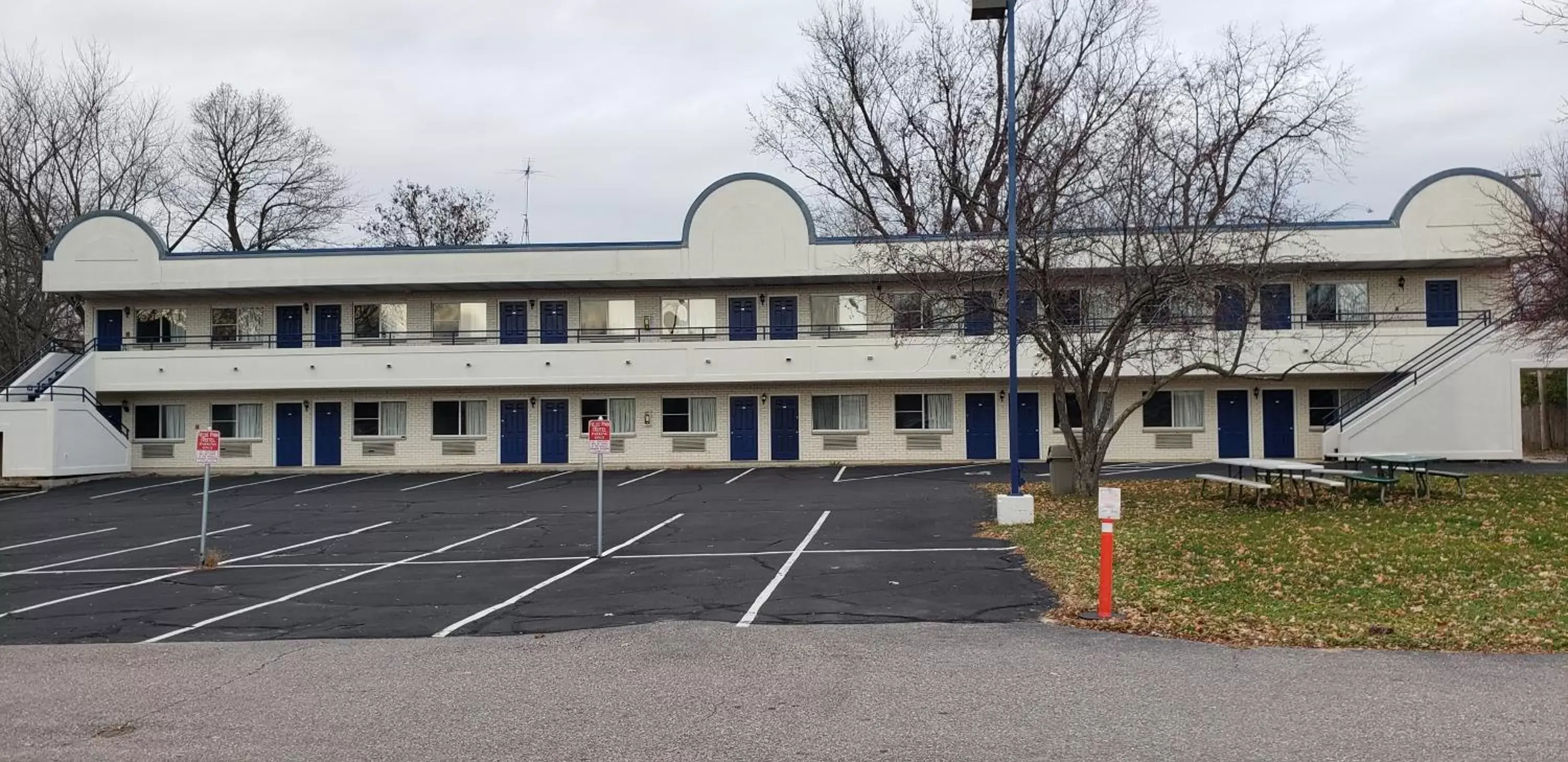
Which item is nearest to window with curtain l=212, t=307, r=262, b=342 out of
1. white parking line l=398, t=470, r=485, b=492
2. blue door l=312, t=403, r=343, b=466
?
blue door l=312, t=403, r=343, b=466

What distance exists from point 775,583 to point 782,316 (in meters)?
21.8

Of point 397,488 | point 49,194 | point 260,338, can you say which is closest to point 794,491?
point 397,488

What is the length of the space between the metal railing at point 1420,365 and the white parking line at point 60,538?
28.8 meters

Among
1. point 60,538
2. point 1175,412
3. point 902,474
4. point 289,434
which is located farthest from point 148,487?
point 1175,412

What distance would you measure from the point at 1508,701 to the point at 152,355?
36285 millimetres

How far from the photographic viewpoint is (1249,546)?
44.2 ft

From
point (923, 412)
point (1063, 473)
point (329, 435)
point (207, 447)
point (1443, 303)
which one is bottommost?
point (1063, 473)

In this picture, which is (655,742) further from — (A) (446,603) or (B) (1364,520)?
(B) (1364,520)

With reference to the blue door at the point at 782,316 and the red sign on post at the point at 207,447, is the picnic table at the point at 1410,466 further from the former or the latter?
the blue door at the point at 782,316

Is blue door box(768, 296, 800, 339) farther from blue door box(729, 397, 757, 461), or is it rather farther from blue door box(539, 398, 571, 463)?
blue door box(539, 398, 571, 463)

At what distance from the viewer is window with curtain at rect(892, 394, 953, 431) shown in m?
32.9

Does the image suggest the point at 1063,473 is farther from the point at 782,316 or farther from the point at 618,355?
the point at 618,355

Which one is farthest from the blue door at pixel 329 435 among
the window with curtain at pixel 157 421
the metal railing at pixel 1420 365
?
the metal railing at pixel 1420 365

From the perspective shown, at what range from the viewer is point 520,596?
11930 mm
